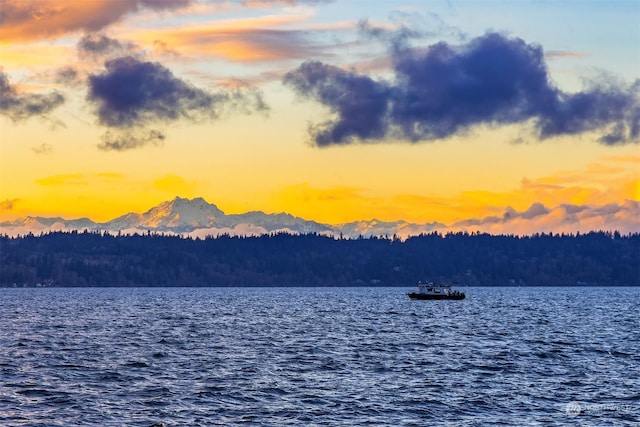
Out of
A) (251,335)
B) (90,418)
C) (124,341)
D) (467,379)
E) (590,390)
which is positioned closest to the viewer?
(90,418)

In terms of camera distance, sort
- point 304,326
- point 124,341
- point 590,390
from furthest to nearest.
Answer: point 304,326
point 124,341
point 590,390

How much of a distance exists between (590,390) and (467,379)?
1126 centimetres

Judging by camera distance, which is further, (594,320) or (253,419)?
(594,320)

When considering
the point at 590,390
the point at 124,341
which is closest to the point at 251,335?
the point at 124,341

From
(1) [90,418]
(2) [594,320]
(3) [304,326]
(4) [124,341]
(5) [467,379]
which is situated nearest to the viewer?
(1) [90,418]

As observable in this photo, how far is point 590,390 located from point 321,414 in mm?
24701

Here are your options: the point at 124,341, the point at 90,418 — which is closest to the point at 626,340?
the point at 124,341

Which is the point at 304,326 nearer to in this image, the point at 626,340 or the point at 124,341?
the point at 124,341

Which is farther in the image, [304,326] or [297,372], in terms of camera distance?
[304,326]

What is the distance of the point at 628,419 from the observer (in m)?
63.3

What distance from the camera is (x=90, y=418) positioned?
63250 mm

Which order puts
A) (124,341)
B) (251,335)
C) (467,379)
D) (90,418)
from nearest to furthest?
(90,418), (467,379), (124,341), (251,335)

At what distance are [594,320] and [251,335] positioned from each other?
277 ft

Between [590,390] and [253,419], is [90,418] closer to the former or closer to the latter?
[253,419]
